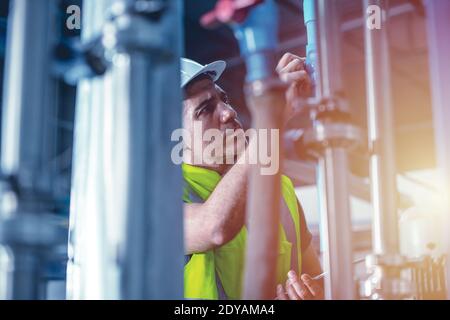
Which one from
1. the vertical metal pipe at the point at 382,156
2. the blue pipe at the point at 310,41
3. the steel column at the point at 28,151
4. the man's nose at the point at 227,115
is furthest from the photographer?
the man's nose at the point at 227,115

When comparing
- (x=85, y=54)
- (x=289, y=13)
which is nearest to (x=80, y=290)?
(x=85, y=54)

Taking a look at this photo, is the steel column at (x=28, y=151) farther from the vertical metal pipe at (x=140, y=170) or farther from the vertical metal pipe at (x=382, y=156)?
the vertical metal pipe at (x=382, y=156)

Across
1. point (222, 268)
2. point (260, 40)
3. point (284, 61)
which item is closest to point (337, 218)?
point (260, 40)

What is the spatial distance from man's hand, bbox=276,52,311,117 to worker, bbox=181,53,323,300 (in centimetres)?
15

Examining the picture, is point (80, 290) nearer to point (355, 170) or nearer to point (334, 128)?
point (334, 128)

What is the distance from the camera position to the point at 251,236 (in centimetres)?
47

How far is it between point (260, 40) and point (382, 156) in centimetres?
17

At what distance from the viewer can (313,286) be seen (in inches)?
30.8

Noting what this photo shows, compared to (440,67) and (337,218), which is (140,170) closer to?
(337,218)

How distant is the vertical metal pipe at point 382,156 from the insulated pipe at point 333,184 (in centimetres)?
6

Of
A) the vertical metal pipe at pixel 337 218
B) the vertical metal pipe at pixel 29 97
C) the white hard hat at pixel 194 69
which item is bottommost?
the vertical metal pipe at pixel 337 218

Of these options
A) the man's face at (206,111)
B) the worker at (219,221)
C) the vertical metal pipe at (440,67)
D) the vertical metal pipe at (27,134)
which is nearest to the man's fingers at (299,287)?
the worker at (219,221)

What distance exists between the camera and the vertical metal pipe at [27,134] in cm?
39

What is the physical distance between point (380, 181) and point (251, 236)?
0.15 meters
